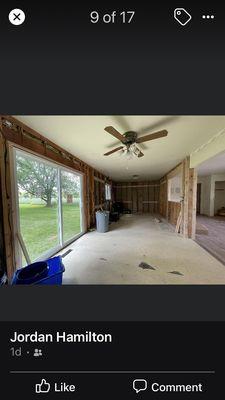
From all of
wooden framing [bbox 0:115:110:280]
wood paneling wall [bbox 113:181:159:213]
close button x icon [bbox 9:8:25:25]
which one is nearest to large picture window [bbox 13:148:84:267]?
wooden framing [bbox 0:115:110:280]

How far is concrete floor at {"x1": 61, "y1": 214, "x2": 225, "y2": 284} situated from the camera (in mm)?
2070

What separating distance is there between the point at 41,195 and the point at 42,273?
2548mm

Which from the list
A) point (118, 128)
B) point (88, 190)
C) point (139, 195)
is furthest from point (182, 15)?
point (139, 195)

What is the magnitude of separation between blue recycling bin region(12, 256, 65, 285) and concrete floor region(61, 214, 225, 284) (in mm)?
357

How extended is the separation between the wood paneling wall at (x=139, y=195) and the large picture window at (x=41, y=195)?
5445 millimetres

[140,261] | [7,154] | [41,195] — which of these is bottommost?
[140,261]

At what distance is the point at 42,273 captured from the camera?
175 centimetres

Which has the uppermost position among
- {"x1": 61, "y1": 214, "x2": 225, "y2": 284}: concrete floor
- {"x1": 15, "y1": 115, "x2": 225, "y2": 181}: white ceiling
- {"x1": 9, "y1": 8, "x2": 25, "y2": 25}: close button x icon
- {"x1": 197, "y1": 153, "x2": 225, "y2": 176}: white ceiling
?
{"x1": 197, "y1": 153, "x2": 225, "y2": 176}: white ceiling

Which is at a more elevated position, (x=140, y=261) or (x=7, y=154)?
(x=7, y=154)
